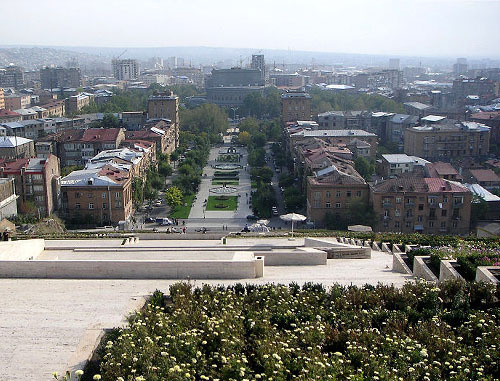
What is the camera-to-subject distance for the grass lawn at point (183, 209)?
3234 centimetres

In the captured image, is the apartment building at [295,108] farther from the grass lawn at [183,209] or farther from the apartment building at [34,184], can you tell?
the apartment building at [34,184]

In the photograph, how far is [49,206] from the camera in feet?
96.8

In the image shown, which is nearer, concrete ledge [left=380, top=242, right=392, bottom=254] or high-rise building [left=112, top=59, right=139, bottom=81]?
concrete ledge [left=380, top=242, right=392, bottom=254]

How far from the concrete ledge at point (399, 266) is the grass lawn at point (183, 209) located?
18.9 meters

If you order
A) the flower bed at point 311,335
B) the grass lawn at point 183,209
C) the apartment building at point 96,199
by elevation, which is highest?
the flower bed at point 311,335

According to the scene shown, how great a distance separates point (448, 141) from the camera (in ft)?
155

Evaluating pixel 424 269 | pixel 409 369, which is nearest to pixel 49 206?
pixel 424 269

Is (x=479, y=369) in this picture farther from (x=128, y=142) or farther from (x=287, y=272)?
(x=128, y=142)

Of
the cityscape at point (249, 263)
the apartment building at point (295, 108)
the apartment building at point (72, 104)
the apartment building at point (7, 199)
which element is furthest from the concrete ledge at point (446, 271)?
the apartment building at point (72, 104)

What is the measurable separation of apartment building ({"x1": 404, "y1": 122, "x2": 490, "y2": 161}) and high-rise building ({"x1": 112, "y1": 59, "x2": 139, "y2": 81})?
9830 centimetres

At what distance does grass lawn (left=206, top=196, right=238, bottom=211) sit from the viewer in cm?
3387

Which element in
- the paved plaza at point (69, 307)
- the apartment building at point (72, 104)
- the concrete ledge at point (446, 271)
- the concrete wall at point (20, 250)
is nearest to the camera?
the paved plaza at point (69, 307)

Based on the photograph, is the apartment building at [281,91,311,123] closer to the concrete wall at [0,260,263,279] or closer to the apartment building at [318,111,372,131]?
the apartment building at [318,111,372,131]

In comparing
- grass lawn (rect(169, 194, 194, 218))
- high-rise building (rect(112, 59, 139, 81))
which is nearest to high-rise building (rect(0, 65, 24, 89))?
high-rise building (rect(112, 59, 139, 81))
